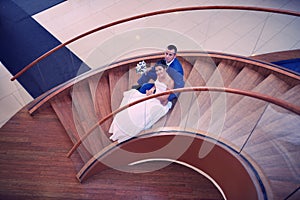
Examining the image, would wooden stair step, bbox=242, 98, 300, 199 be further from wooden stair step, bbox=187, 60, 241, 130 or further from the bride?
the bride

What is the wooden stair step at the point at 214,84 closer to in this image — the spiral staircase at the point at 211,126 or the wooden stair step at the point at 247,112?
the spiral staircase at the point at 211,126

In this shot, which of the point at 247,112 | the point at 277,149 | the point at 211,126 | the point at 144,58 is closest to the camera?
the point at 277,149

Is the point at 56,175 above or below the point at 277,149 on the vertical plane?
above

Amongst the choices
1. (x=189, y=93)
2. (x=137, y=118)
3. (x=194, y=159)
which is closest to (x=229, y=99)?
(x=189, y=93)

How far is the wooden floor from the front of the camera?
3.79m

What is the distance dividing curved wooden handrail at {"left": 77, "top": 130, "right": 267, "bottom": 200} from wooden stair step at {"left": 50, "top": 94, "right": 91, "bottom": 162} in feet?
0.63

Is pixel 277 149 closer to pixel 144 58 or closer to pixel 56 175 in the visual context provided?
pixel 144 58

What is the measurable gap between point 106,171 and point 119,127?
0.92 meters

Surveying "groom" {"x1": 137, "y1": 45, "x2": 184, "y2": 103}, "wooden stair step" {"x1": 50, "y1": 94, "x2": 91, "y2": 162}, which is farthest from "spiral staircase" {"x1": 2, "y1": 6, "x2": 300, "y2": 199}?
"groom" {"x1": 137, "y1": 45, "x2": 184, "y2": 103}

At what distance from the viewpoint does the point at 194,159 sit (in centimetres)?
433

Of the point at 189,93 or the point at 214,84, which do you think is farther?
the point at 214,84

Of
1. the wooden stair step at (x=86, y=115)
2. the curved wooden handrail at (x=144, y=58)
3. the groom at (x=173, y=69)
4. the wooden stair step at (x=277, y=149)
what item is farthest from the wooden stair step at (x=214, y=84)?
the wooden stair step at (x=86, y=115)

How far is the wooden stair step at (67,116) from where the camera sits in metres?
4.02

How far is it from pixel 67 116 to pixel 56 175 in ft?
2.87
